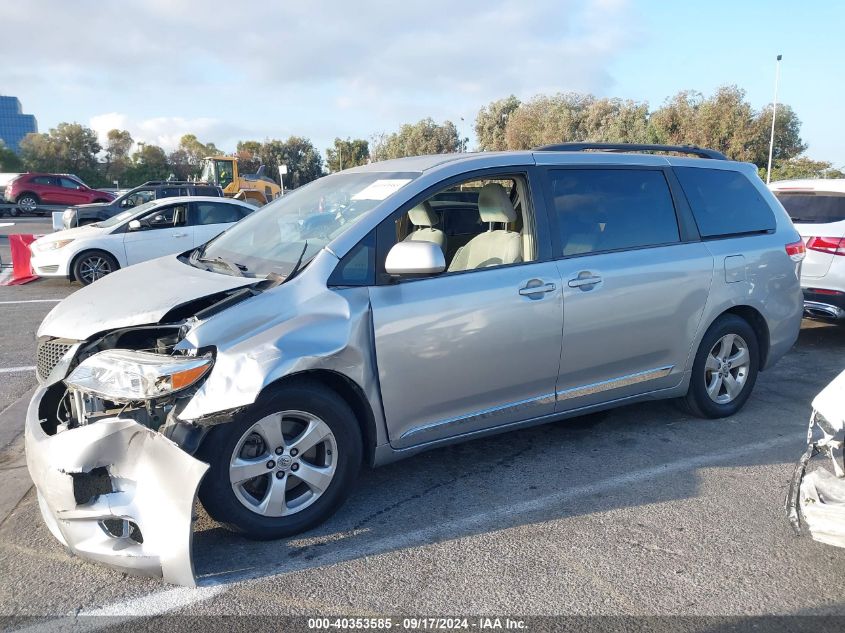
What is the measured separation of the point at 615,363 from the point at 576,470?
0.70 meters

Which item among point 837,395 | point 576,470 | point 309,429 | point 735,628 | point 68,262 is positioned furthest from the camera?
point 68,262

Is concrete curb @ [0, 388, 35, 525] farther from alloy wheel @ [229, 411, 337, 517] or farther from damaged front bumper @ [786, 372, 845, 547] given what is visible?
damaged front bumper @ [786, 372, 845, 547]

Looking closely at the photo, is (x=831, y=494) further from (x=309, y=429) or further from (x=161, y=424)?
(x=161, y=424)

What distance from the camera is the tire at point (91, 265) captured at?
11164mm

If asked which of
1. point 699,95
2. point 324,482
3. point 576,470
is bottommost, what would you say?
point 576,470

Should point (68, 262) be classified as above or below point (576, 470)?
above

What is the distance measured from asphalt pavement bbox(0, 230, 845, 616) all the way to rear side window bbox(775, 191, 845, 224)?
12.3ft

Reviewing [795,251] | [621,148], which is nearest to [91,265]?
[621,148]

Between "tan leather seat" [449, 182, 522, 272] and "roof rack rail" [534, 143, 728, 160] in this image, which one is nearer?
"tan leather seat" [449, 182, 522, 272]

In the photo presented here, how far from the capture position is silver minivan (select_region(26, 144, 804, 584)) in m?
3.08

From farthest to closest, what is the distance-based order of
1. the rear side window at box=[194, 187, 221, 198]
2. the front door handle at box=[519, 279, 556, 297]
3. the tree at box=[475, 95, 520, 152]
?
1. the tree at box=[475, 95, 520, 152]
2. the rear side window at box=[194, 187, 221, 198]
3. the front door handle at box=[519, 279, 556, 297]

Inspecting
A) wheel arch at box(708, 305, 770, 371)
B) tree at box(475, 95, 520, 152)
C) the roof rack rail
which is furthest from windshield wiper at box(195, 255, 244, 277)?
tree at box(475, 95, 520, 152)

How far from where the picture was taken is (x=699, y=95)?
119 feet

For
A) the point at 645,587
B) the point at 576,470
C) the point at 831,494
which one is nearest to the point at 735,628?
the point at 645,587
